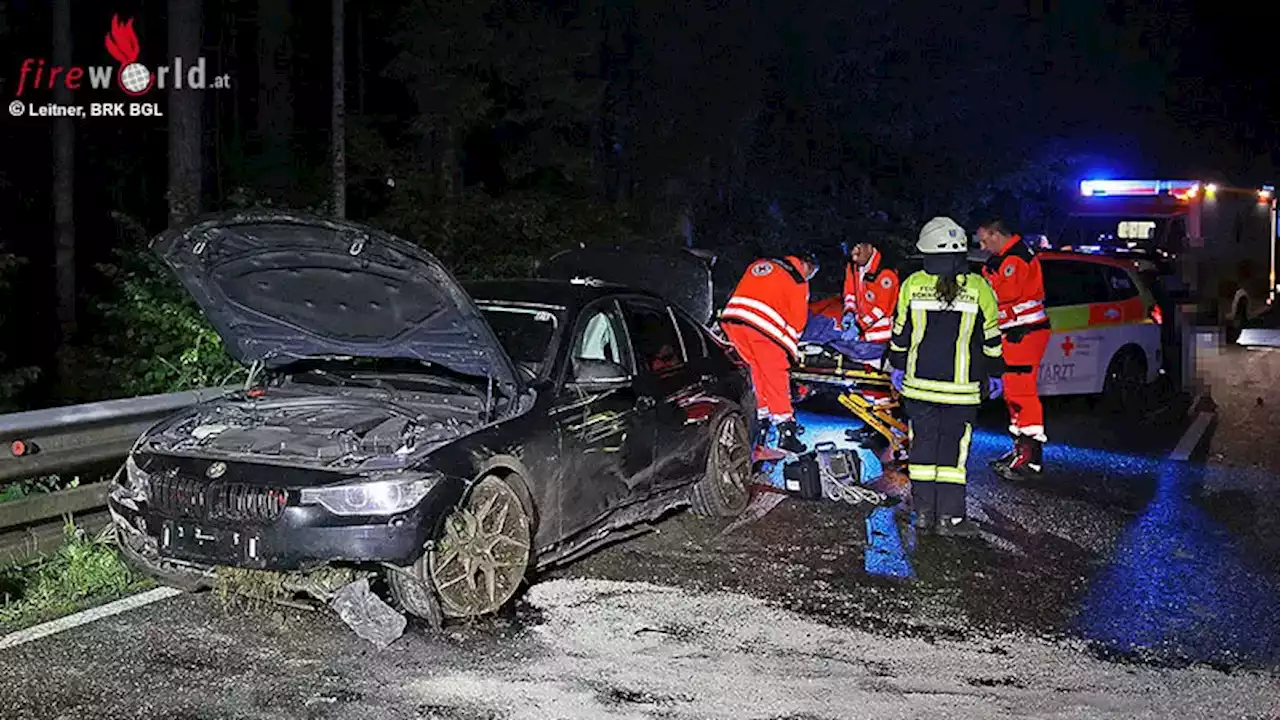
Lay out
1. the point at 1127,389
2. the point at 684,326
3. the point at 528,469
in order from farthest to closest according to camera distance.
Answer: the point at 1127,389 < the point at 684,326 < the point at 528,469

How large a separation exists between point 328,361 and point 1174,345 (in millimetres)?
9850

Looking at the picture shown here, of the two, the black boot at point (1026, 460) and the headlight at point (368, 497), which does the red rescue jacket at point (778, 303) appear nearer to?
the black boot at point (1026, 460)

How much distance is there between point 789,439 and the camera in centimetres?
920

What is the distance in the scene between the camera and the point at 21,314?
21.1 m

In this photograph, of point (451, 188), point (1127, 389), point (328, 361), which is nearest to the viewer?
point (328, 361)

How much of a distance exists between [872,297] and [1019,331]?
60.6 inches

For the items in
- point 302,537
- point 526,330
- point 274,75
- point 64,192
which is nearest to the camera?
point 302,537

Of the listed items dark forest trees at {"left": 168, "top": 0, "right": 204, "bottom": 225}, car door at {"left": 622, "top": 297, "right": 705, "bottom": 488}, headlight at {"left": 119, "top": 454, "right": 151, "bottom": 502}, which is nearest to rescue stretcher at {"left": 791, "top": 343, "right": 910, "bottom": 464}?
car door at {"left": 622, "top": 297, "right": 705, "bottom": 488}

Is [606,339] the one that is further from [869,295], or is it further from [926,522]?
[869,295]

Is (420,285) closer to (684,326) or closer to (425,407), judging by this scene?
(425,407)

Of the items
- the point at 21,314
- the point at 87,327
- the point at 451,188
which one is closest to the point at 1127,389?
the point at 451,188

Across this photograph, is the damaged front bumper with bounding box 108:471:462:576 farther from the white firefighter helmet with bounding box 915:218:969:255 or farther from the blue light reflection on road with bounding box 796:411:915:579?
the white firefighter helmet with bounding box 915:218:969:255

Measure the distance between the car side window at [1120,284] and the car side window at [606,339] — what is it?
6641 millimetres

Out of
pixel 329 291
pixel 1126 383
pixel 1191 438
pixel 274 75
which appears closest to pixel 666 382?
pixel 329 291
